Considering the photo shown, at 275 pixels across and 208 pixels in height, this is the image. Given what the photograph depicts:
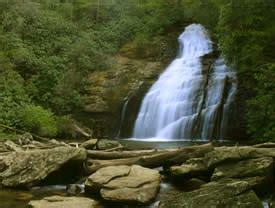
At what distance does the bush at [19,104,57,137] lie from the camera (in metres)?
18.3

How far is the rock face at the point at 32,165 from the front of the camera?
978 centimetres

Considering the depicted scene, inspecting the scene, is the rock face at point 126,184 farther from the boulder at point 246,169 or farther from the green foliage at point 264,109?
the green foliage at point 264,109

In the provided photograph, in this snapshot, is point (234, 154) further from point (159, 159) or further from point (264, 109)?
point (264, 109)

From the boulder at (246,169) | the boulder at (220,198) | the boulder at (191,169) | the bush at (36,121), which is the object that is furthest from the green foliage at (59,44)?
the boulder at (220,198)

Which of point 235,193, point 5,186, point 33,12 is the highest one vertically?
point 33,12

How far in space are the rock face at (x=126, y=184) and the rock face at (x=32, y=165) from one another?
1.06m

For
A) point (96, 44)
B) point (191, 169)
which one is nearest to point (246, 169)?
point (191, 169)

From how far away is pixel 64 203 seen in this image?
822cm

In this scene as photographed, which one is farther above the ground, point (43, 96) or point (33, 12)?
point (33, 12)

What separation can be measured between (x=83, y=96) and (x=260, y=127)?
366 inches

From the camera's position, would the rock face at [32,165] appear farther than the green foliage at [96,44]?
No

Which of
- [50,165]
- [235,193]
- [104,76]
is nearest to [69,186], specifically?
[50,165]

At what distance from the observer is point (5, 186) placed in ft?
31.9

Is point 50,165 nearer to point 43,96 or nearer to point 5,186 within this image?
point 5,186
